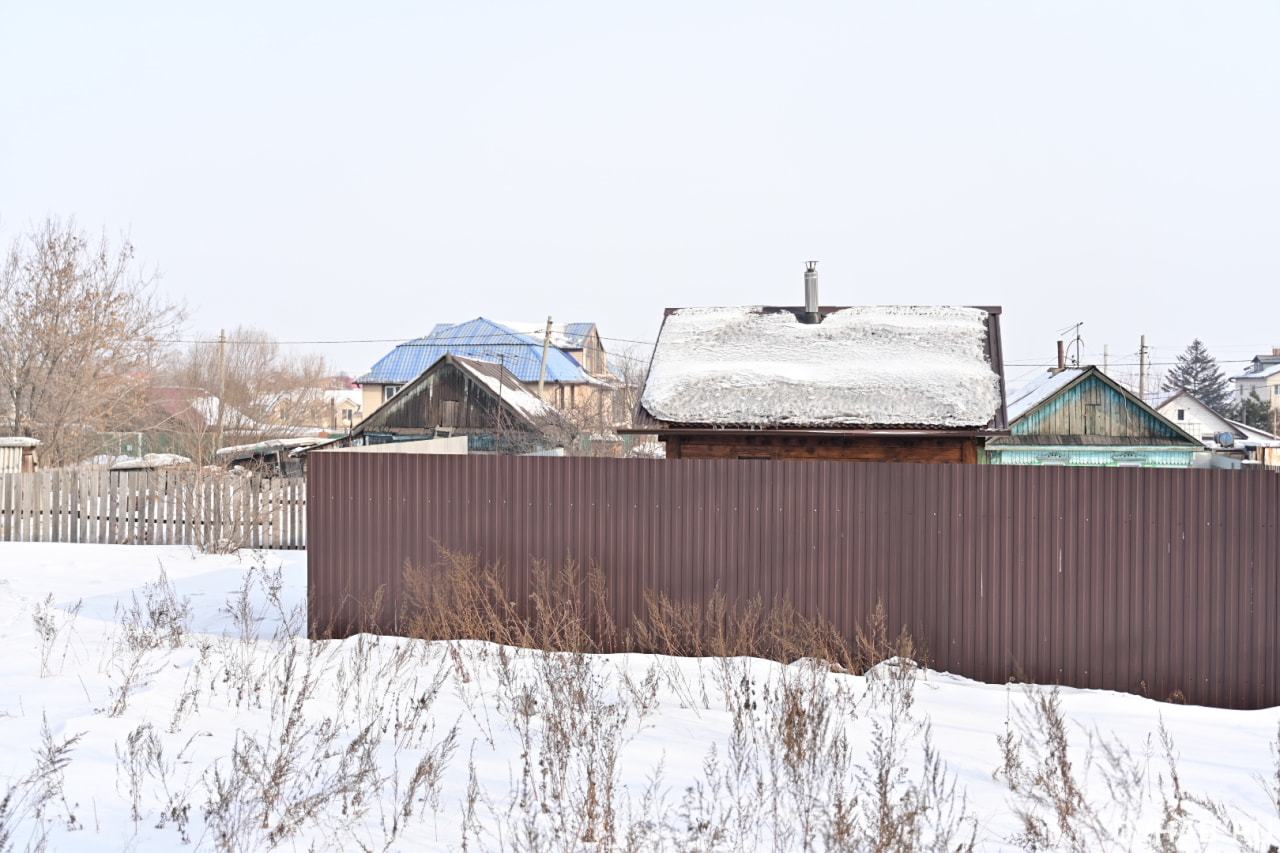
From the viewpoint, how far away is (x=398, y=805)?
12.1 feet

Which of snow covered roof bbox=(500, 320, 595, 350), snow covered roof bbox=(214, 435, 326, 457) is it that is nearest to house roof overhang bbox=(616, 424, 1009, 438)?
snow covered roof bbox=(214, 435, 326, 457)

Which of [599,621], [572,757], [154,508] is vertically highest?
[154,508]

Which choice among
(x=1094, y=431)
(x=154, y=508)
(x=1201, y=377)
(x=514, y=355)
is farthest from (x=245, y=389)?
(x=1201, y=377)

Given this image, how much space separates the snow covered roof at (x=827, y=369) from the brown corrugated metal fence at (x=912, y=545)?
121 inches

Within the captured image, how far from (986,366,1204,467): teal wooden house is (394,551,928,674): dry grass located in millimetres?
17183

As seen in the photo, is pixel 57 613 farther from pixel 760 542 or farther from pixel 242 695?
pixel 760 542

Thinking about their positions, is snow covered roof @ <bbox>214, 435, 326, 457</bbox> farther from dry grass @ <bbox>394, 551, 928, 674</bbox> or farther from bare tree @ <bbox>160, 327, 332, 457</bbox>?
dry grass @ <bbox>394, 551, 928, 674</bbox>

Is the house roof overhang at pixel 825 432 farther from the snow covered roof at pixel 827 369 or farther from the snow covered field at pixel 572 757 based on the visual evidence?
the snow covered field at pixel 572 757

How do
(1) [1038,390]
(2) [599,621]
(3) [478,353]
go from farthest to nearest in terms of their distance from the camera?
(3) [478,353], (1) [1038,390], (2) [599,621]

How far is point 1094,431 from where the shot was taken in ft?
73.6

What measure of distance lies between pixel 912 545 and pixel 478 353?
43.7m

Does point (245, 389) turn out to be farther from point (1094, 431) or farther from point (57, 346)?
point (1094, 431)

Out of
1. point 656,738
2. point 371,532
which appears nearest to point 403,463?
point 371,532

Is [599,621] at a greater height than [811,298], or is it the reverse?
[811,298]
